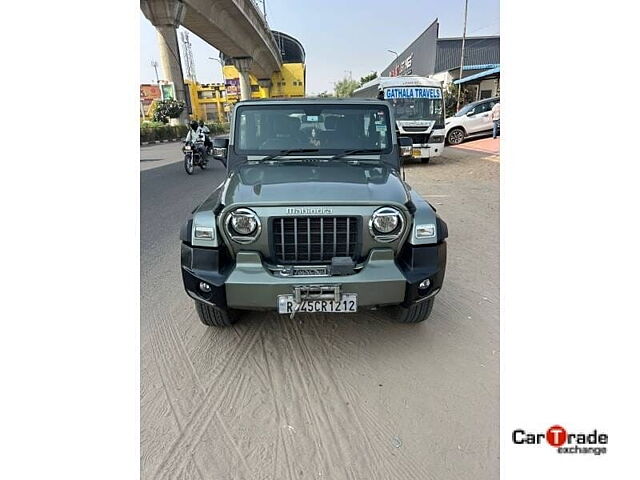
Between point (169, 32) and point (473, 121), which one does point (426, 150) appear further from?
point (169, 32)

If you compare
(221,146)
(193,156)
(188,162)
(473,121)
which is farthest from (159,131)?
(221,146)

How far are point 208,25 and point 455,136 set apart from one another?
19.0 m

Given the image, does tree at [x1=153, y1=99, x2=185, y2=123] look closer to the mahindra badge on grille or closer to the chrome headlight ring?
the chrome headlight ring

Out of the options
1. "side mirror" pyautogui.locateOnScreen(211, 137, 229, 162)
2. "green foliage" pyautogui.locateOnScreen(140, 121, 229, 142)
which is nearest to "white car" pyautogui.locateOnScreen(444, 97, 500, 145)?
"side mirror" pyautogui.locateOnScreen(211, 137, 229, 162)

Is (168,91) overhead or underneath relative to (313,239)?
overhead

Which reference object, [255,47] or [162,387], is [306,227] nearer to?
[162,387]

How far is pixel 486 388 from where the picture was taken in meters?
2.42

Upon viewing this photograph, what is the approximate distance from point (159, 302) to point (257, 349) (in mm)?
1335

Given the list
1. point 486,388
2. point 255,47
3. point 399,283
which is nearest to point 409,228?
point 399,283

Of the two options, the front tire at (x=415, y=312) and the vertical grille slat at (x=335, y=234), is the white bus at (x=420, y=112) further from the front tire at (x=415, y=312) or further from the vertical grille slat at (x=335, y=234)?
the vertical grille slat at (x=335, y=234)
